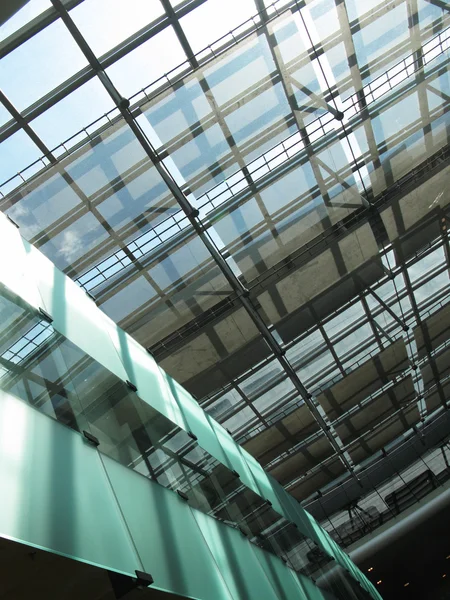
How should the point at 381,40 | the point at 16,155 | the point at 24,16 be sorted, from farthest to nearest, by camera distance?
the point at 381,40 → the point at 16,155 → the point at 24,16

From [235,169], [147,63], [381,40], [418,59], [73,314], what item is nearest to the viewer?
[73,314]

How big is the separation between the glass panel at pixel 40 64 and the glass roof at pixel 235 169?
1.1 inches

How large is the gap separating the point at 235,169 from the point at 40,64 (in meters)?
5.04

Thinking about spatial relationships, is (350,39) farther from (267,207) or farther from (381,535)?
(381,535)

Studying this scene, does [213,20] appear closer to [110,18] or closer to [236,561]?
[110,18]

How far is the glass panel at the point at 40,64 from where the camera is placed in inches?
396

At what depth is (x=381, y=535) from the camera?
107 ft

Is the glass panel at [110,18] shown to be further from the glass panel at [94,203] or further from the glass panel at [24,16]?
the glass panel at [94,203]

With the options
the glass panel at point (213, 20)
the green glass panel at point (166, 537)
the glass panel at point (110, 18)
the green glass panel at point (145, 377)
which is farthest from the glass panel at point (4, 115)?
the green glass panel at point (166, 537)

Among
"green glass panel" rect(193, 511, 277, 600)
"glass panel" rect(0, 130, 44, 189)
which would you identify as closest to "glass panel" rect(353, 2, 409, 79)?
"glass panel" rect(0, 130, 44, 189)

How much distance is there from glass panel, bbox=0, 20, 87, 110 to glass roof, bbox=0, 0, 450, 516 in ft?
0.09

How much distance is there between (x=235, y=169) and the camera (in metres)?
13.8

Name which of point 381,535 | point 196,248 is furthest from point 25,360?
point 381,535

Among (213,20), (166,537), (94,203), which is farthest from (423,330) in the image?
Result: (166,537)
